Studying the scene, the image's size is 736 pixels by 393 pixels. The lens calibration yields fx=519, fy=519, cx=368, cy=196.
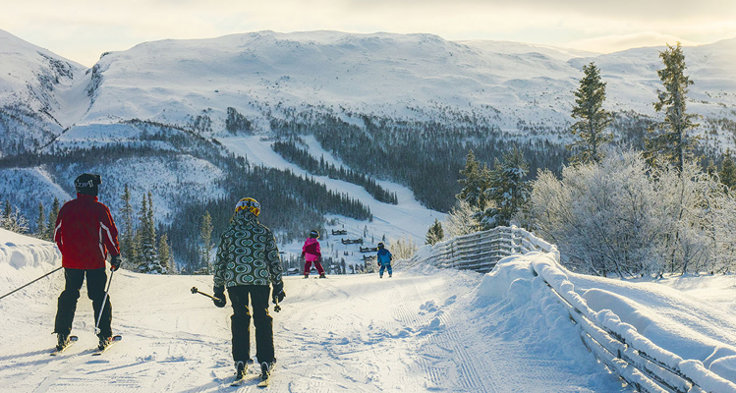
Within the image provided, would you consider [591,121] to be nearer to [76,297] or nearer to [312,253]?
[312,253]

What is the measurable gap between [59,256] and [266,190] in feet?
527

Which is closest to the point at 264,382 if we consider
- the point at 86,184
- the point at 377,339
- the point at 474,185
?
the point at 377,339

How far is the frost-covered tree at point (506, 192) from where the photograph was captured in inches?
1451

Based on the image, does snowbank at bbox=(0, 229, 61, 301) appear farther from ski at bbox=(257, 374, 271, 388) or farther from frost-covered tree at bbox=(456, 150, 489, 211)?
frost-covered tree at bbox=(456, 150, 489, 211)

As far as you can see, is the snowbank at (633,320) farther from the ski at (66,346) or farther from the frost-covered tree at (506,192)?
the frost-covered tree at (506,192)

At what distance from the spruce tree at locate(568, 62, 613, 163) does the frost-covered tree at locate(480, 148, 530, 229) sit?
410 centimetres

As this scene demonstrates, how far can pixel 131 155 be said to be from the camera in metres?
180

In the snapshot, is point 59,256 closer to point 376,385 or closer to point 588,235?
point 376,385

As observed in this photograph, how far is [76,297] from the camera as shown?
6199 mm

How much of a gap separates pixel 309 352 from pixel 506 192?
32385mm

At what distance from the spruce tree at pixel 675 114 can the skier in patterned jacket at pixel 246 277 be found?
97.6 ft

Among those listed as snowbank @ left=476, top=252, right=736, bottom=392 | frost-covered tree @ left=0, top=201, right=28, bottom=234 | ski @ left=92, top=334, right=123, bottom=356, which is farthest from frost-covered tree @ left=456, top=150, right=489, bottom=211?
ski @ left=92, top=334, right=123, bottom=356

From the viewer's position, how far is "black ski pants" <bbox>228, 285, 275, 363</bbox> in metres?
5.55

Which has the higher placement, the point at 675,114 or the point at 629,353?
the point at 675,114
